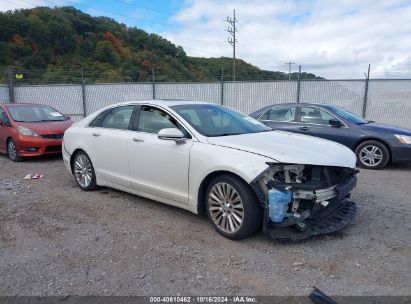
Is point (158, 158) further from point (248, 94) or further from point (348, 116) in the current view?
point (248, 94)

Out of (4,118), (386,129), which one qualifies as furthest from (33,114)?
(386,129)

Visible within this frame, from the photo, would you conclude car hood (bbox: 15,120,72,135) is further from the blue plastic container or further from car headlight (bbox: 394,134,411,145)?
car headlight (bbox: 394,134,411,145)

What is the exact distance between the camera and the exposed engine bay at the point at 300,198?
12.6 ft

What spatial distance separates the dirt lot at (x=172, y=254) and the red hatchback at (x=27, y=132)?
333 centimetres

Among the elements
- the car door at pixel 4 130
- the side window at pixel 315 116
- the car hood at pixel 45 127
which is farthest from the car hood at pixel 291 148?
the car door at pixel 4 130

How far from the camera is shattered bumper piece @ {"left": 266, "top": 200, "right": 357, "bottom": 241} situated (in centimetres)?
393

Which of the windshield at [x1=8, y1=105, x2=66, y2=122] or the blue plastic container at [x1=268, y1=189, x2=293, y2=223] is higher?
the windshield at [x1=8, y1=105, x2=66, y2=122]

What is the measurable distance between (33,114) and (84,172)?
14.0 feet

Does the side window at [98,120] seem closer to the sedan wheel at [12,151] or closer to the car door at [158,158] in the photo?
the car door at [158,158]

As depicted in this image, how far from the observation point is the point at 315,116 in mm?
8656

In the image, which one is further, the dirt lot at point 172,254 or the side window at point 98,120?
the side window at point 98,120

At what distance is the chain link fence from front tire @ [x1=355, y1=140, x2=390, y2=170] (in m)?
6.59

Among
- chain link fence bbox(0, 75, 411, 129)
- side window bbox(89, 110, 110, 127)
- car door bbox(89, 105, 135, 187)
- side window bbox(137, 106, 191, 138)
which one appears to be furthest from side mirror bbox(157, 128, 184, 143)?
chain link fence bbox(0, 75, 411, 129)

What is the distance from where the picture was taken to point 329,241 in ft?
13.4
